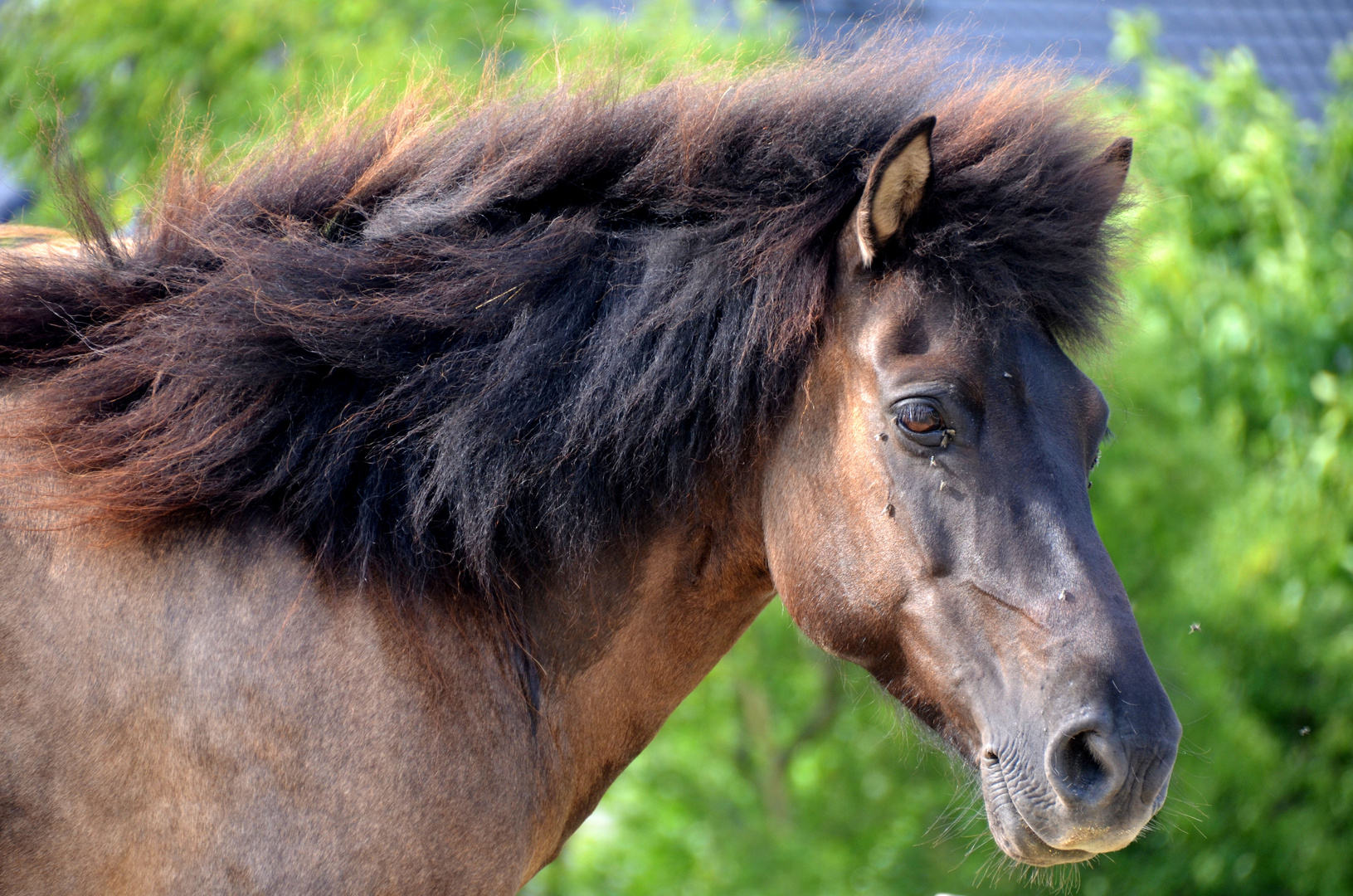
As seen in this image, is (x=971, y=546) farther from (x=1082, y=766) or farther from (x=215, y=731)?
(x=215, y=731)

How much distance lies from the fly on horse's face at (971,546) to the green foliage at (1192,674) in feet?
14.2

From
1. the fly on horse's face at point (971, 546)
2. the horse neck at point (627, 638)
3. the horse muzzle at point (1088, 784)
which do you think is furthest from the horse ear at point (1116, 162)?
the horse muzzle at point (1088, 784)

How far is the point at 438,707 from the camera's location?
212 centimetres

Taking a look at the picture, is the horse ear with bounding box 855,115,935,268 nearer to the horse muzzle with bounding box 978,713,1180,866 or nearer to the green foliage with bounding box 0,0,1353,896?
the horse muzzle with bounding box 978,713,1180,866

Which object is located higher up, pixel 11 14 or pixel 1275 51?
pixel 11 14

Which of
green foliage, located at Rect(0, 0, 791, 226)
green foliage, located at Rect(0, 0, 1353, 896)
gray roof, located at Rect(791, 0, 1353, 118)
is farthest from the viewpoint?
gray roof, located at Rect(791, 0, 1353, 118)

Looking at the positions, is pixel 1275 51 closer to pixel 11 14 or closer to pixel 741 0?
pixel 741 0

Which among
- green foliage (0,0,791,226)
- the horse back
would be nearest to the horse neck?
the horse back

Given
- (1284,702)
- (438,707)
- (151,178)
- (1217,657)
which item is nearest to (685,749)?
(1217,657)

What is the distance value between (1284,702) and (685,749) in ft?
14.0

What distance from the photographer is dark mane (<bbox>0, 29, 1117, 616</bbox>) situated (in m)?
2.16

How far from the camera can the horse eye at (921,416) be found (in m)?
2.17

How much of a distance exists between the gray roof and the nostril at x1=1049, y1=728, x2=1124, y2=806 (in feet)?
36.2

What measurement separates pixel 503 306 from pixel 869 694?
428 centimetres
